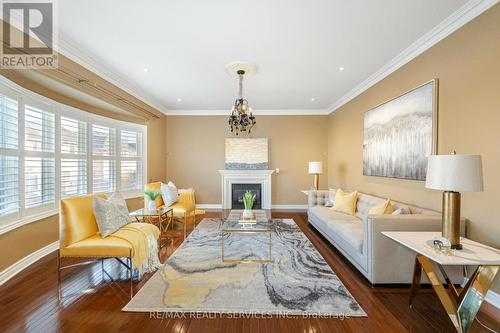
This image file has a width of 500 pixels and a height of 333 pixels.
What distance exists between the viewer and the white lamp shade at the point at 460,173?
5.70 feet

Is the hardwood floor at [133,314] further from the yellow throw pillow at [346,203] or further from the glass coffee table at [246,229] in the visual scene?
the yellow throw pillow at [346,203]

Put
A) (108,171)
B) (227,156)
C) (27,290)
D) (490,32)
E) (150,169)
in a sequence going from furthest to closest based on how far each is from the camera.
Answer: (227,156), (150,169), (108,171), (27,290), (490,32)

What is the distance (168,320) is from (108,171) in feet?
12.5

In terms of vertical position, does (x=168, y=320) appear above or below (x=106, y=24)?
below

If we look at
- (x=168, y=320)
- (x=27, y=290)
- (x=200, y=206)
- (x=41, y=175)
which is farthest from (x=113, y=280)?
(x=200, y=206)

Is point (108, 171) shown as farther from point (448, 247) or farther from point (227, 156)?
point (448, 247)

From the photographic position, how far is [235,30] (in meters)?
2.71

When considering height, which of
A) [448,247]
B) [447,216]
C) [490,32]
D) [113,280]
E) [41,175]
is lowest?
[113,280]

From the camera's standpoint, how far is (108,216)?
2.74 metres

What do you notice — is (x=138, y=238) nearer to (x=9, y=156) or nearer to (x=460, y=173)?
(x=9, y=156)

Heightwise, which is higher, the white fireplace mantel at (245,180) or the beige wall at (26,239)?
the white fireplace mantel at (245,180)

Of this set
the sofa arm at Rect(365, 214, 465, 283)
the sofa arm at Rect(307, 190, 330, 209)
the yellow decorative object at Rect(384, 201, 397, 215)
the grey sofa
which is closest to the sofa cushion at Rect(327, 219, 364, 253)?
the grey sofa

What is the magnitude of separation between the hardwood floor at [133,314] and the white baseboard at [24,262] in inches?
3.0

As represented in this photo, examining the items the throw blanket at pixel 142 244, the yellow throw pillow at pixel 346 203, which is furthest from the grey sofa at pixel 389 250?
the throw blanket at pixel 142 244
